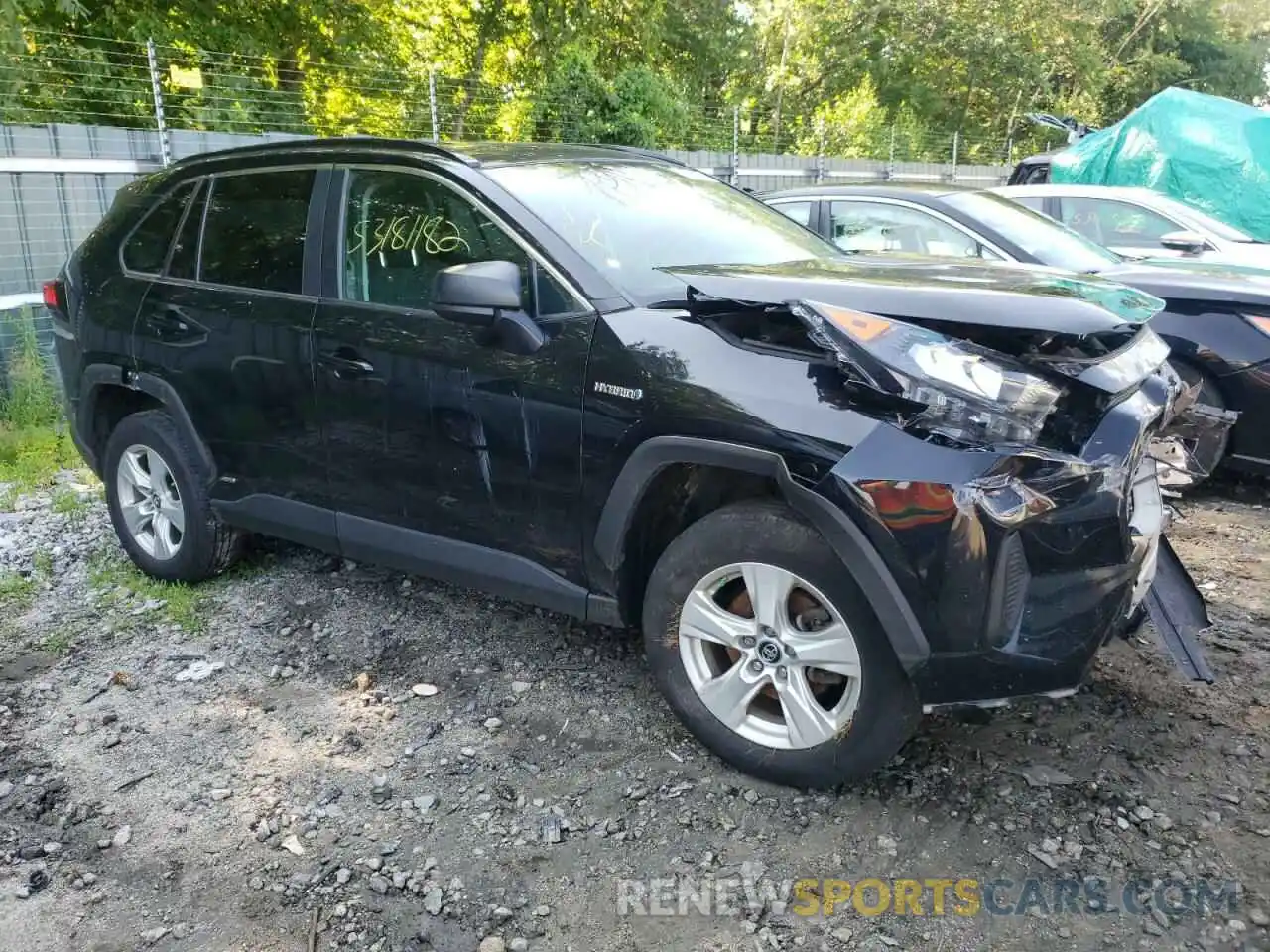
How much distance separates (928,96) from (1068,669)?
92.4 feet

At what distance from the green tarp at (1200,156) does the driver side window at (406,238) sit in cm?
1022

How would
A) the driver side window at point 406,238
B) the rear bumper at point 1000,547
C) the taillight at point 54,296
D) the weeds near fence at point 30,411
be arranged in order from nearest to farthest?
1. the rear bumper at point 1000,547
2. the driver side window at point 406,238
3. the taillight at point 54,296
4. the weeds near fence at point 30,411

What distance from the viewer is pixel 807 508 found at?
2.58 metres

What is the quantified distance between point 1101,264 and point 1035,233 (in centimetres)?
44

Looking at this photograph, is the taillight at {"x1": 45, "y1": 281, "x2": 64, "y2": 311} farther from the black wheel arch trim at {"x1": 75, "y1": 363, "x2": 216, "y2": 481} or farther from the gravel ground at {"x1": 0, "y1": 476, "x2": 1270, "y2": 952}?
the gravel ground at {"x1": 0, "y1": 476, "x2": 1270, "y2": 952}

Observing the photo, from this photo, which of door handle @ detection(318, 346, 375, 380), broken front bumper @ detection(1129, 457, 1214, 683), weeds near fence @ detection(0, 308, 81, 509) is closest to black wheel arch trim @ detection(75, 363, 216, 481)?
door handle @ detection(318, 346, 375, 380)

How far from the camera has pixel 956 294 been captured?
103 inches

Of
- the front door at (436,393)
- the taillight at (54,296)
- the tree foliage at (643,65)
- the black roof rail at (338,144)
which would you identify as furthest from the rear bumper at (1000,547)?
the tree foliage at (643,65)

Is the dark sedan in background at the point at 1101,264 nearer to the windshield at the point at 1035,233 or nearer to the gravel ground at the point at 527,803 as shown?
the windshield at the point at 1035,233

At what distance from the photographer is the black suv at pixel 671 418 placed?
8.09 ft

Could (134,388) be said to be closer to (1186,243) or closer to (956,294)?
(956,294)

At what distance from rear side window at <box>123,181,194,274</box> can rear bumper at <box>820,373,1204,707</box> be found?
Result: 318 cm

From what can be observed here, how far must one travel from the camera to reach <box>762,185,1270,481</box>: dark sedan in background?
16.4 feet

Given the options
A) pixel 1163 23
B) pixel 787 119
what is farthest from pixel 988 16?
pixel 1163 23
